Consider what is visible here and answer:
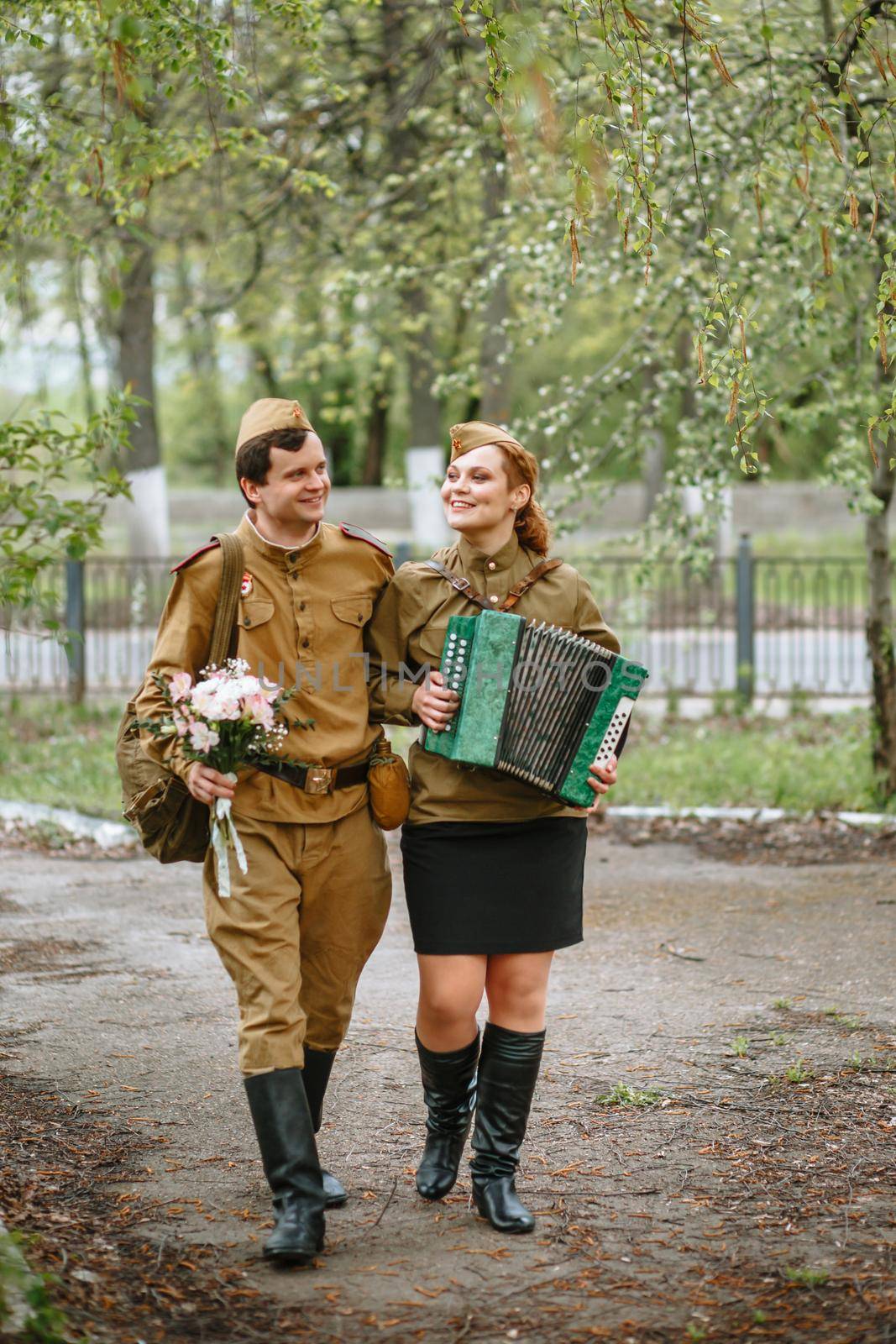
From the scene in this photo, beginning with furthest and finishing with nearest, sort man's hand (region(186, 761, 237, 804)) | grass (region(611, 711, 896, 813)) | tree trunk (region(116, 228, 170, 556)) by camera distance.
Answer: tree trunk (region(116, 228, 170, 556))
grass (region(611, 711, 896, 813))
man's hand (region(186, 761, 237, 804))

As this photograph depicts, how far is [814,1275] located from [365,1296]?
3.32 ft

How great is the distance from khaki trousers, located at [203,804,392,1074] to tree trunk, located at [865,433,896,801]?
5862 millimetres

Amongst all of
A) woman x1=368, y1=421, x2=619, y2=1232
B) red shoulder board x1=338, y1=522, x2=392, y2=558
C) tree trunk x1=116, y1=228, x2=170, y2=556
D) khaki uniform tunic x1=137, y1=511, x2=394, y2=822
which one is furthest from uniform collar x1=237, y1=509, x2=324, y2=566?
tree trunk x1=116, y1=228, x2=170, y2=556

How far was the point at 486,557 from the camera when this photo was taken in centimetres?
393

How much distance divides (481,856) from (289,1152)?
2.78 feet

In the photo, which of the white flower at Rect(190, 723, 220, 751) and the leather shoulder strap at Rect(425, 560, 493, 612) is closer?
the white flower at Rect(190, 723, 220, 751)

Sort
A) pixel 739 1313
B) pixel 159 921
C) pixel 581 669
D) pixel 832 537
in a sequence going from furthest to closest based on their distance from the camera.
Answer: pixel 832 537 → pixel 159 921 → pixel 581 669 → pixel 739 1313

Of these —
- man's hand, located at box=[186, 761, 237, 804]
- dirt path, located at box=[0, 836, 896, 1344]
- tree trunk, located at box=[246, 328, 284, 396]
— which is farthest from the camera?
tree trunk, located at box=[246, 328, 284, 396]

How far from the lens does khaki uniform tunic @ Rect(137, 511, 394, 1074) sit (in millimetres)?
3605

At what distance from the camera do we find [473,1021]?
3.88 metres

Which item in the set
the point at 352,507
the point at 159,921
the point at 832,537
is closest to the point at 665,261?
the point at 159,921

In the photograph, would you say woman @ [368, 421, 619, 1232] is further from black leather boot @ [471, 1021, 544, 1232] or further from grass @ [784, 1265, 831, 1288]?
grass @ [784, 1265, 831, 1288]

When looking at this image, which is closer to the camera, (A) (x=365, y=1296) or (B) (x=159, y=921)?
(A) (x=365, y=1296)

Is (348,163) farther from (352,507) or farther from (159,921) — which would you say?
(352,507)
